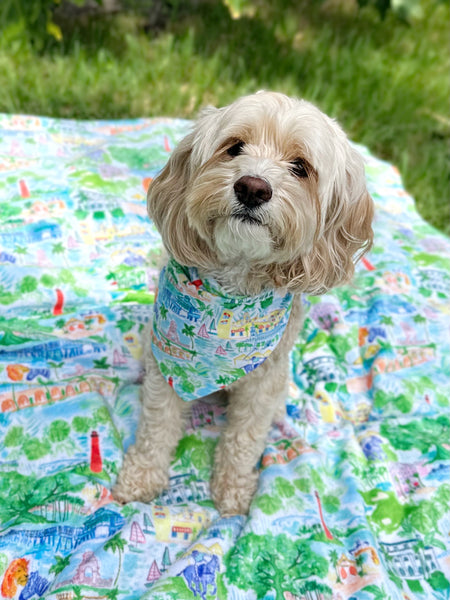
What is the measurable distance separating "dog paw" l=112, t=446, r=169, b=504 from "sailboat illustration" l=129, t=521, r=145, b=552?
213 mm

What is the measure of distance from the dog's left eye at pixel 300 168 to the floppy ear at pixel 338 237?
0.44 feet

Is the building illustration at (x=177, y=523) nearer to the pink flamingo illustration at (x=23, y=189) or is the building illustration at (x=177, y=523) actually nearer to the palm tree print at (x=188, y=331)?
the palm tree print at (x=188, y=331)

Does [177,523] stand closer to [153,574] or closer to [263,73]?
[153,574]

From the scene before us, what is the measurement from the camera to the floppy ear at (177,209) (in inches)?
88.1

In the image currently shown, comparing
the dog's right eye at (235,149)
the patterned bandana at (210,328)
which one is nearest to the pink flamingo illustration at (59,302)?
the patterned bandana at (210,328)

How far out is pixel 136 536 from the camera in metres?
2.51

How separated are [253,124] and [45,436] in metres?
1.83


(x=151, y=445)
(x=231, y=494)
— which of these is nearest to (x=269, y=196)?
(x=151, y=445)

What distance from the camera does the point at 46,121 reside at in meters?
4.73

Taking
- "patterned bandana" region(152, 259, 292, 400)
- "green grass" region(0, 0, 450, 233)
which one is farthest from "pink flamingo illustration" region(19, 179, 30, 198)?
"patterned bandana" region(152, 259, 292, 400)

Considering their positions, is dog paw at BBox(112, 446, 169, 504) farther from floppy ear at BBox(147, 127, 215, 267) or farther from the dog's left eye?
the dog's left eye

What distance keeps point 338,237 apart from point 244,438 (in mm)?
1123

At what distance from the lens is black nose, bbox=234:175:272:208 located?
1.92m

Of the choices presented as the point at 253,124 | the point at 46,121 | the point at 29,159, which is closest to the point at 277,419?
the point at 253,124
